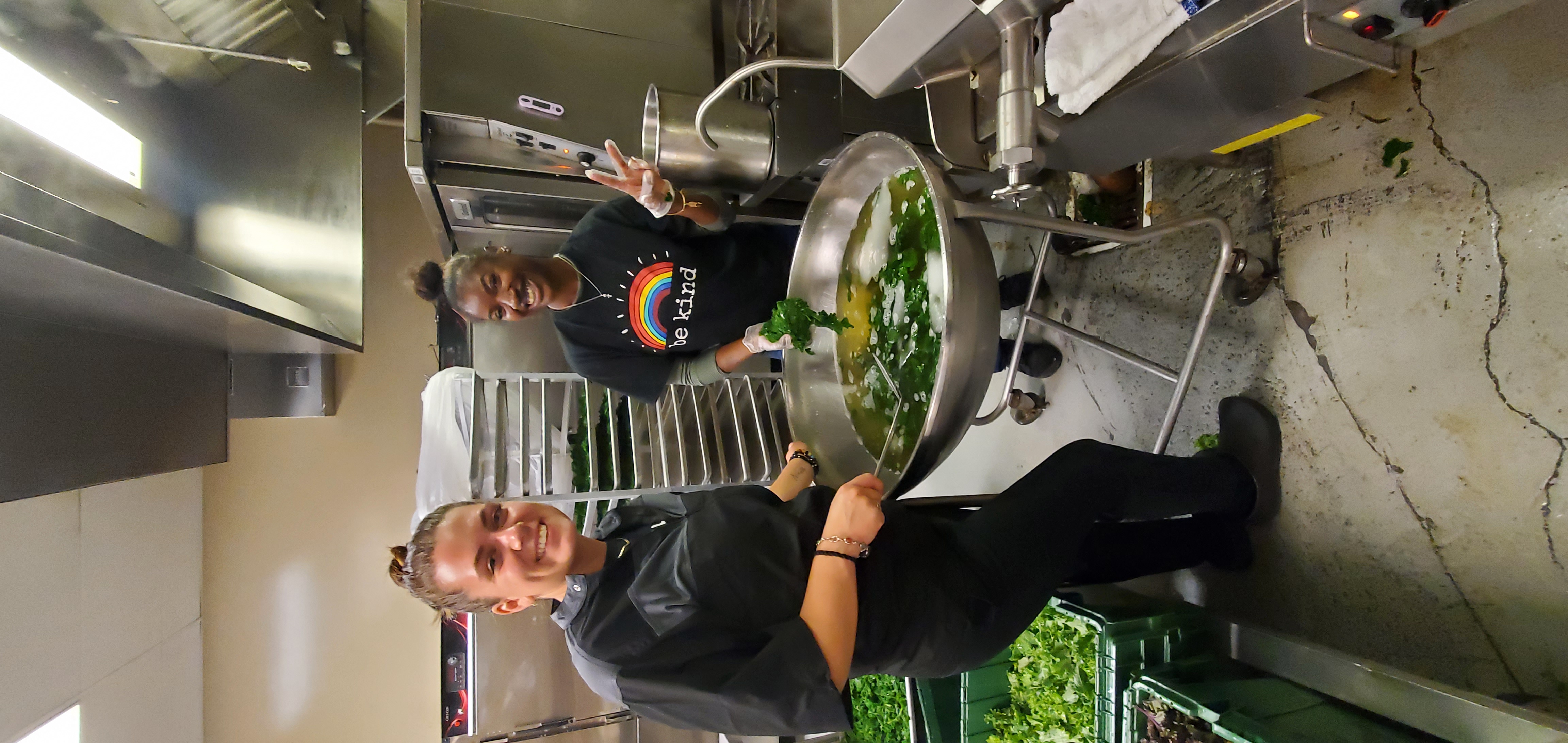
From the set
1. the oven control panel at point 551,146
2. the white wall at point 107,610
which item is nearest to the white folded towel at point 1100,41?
the oven control panel at point 551,146

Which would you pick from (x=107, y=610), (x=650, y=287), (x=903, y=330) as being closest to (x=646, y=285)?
(x=650, y=287)

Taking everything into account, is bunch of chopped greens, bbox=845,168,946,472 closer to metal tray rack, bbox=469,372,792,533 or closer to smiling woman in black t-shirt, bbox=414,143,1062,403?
smiling woman in black t-shirt, bbox=414,143,1062,403

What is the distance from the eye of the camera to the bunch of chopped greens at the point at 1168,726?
1238mm

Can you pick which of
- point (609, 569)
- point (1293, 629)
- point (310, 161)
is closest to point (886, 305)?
point (609, 569)

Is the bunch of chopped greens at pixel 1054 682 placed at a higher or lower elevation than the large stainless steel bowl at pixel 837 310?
lower

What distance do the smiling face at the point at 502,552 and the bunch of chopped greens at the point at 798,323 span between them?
742mm

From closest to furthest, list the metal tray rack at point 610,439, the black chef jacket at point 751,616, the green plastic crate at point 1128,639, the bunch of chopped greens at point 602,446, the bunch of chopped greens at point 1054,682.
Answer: the black chef jacket at point 751,616 → the green plastic crate at point 1128,639 → the bunch of chopped greens at point 1054,682 → the metal tray rack at point 610,439 → the bunch of chopped greens at point 602,446

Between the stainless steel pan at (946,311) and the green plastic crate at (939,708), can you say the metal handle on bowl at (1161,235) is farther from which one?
the green plastic crate at (939,708)

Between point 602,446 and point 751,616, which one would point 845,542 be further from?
point 602,446

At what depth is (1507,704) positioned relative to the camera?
0.98 m

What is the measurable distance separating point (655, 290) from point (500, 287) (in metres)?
0.46

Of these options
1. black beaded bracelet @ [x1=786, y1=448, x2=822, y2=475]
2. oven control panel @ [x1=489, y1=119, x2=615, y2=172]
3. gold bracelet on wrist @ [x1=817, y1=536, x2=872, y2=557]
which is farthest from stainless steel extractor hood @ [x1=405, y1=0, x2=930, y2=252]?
gold bracelet on wrist @ [x1=817, y1=536, x2=872, y2=557]

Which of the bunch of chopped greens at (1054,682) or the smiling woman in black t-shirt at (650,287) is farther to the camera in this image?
the smiling woman in black t-shirt at (650,287)

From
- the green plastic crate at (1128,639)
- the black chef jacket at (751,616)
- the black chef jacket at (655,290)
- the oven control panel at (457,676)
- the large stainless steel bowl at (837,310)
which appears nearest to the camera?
the black chef jacket at (751,616)
